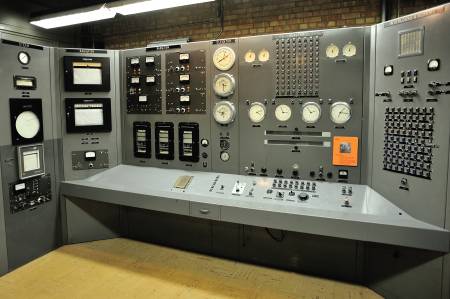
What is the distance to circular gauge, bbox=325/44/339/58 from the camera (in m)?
2.52

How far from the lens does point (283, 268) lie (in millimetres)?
2922

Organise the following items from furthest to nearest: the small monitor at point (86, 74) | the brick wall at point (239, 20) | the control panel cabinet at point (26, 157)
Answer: the brick wall at point (239, 20) < the small monitor at point (86, 74) < the control panel cabinet at point (26, 157)

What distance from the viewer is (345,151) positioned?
254 centimetres

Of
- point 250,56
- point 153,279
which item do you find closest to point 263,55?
point 250,56

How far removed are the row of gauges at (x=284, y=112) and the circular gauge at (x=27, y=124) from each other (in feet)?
5.46

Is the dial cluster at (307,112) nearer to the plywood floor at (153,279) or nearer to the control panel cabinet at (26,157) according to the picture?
the plywood floor at (153,279)

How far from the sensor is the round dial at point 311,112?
8.48ft

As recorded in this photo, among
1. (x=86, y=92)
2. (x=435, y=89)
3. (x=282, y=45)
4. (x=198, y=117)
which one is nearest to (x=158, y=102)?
(x=198, y=117)

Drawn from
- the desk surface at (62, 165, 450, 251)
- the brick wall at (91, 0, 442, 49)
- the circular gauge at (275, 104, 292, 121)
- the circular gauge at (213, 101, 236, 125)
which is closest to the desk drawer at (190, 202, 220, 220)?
the desk surface at (62, 165, 450, 251)

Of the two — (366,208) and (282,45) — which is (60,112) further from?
(366,208)

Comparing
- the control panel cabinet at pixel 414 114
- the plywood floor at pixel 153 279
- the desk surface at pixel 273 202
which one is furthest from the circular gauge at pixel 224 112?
the plywood floor at pixel 153 279

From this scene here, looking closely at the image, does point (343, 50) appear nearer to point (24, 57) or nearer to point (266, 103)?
point (266, 103)

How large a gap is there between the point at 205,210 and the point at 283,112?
1027mm

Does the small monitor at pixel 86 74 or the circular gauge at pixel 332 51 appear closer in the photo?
the circular gauge at pixel 332 51
